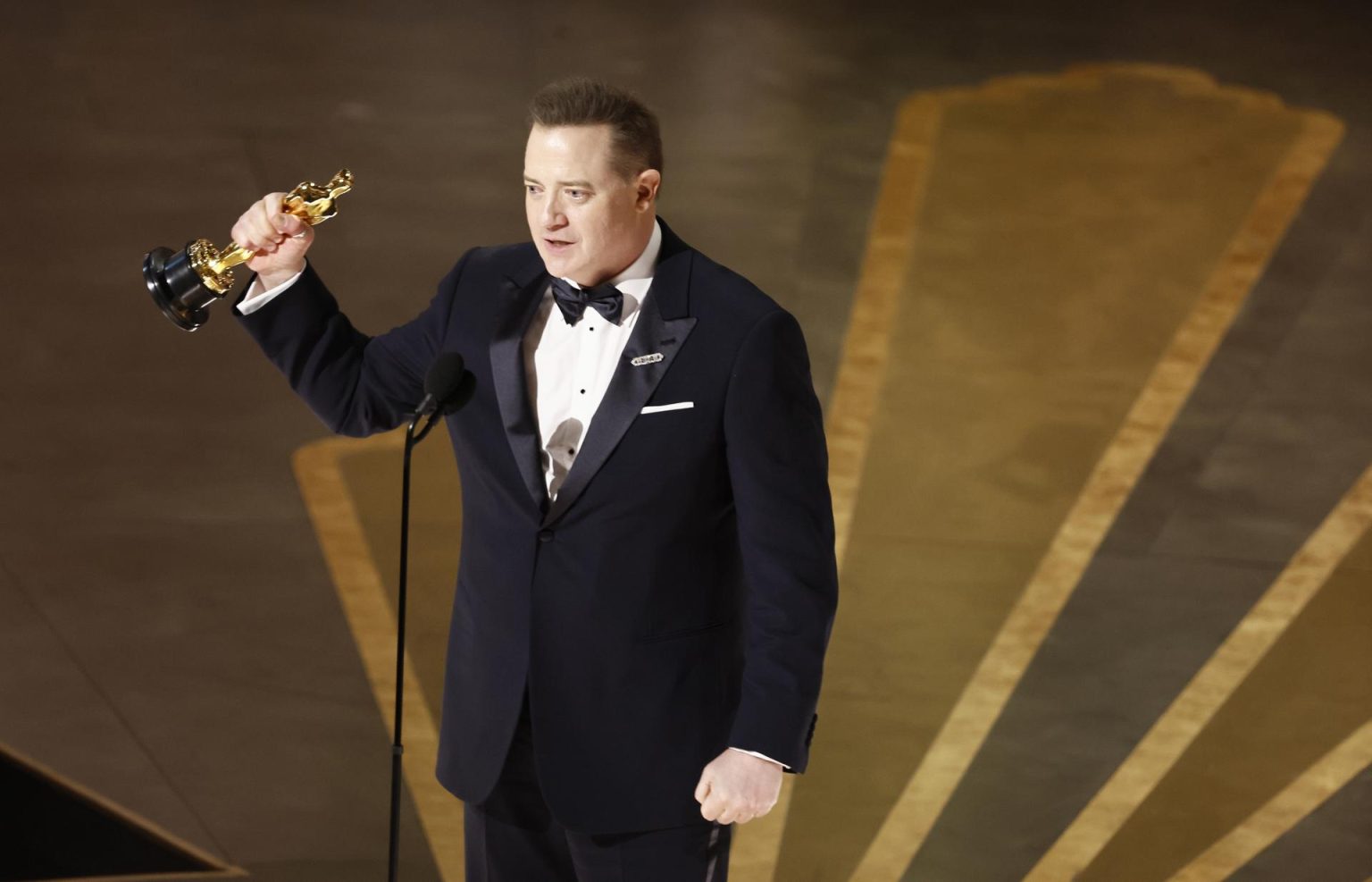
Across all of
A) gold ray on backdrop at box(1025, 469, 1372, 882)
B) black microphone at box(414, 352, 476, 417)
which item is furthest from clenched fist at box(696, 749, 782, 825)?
gold ray on backdrop at box(1025, 469, 1372, 882)

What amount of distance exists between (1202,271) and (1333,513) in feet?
1.90

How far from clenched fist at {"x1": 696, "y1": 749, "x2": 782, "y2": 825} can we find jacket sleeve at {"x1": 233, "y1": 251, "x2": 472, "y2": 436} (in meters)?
0.55

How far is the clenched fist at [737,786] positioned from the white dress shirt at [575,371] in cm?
33

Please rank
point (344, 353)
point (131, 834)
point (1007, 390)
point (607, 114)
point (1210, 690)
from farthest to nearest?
point (1007, 390) < point (1210, 690) < point (131, 834) < point (344, 353) < point (607, 114)

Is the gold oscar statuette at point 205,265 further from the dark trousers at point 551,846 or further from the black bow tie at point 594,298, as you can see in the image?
the dark trousers at point 551,846

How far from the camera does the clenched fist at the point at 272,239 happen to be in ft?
5.46

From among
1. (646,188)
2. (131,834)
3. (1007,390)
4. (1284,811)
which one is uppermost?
(646,188)

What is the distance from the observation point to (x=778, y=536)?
5.24 ft

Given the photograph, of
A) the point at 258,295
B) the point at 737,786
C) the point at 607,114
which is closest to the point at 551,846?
the point at 737,786

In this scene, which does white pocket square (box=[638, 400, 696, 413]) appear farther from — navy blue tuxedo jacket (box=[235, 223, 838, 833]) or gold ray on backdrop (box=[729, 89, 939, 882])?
gold ray on backdrop (box=[729, 89, 939, 882])

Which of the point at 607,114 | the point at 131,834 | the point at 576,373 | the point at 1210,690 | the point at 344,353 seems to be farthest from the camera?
the point at 1210,690

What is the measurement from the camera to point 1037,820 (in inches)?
124

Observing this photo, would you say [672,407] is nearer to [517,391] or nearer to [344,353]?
[517,391]

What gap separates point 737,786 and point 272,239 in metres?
0.74
